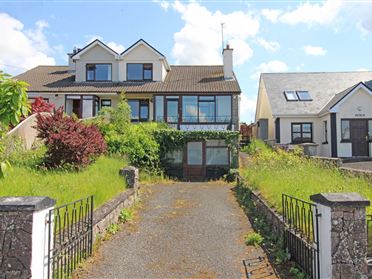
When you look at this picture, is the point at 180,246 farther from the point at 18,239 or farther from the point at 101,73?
the point at 101,73

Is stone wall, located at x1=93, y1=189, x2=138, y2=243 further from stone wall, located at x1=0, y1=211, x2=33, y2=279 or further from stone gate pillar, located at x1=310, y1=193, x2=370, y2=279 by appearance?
stone gate pillar, located at x1=310, y1=193, x2=370, y2=279

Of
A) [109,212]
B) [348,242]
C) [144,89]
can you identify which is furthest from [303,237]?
[144,89]

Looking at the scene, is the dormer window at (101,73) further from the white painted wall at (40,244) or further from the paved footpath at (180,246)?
the white painted wall at (40,244)

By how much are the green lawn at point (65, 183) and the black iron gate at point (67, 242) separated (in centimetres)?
109

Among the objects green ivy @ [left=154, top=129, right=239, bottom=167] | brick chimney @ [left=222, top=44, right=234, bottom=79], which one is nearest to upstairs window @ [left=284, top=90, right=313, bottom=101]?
brick chimney @ [left=222, top=44, right=234, bottom=79]

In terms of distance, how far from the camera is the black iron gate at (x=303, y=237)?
5258 millimetres

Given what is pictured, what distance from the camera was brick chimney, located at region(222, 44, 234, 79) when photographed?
89.5ft

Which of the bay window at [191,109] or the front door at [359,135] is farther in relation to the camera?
the bay window at [191,109]

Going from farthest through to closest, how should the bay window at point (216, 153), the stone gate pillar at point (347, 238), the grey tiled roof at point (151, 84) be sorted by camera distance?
the grey tiled roof at point (151, 84), the bay window at point (216, 153), the stone gate pillar at point (347, 238)

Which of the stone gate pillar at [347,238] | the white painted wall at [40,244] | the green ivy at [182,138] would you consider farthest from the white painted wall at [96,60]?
the stone gate pillar at [347,238]

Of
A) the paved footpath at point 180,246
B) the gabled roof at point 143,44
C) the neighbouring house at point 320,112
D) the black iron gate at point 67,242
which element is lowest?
the paved footpath at point 180,246

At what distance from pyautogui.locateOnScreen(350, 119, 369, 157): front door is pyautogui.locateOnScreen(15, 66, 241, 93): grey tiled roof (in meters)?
7.68

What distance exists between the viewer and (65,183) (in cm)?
945

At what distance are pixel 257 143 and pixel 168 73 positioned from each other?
32.0 ft
